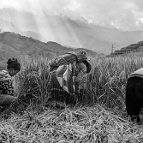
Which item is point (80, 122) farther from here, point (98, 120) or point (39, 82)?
point (39, 82)

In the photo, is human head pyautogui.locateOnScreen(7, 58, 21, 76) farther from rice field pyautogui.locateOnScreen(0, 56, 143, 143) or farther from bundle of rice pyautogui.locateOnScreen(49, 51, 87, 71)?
bundle of rice pyautogui.locateOnScreen(49, 51, 87, 71)

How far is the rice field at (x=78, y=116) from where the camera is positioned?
265 centimetres

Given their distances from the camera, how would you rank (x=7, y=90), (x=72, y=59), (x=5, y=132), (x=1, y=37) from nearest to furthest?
(x=5, y=132), (x=7, y=90), (x=72, y=59), (x=1, y=37)

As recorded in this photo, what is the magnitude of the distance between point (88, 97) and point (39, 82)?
0.80 m

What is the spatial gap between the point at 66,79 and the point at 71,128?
0.76 metres

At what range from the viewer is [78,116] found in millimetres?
3225

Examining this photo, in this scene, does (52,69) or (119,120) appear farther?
(52,69)

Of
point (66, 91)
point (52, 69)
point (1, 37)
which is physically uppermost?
point (1, 37)

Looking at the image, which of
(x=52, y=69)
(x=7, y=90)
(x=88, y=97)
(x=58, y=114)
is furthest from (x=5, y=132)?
(x=88, y=97)

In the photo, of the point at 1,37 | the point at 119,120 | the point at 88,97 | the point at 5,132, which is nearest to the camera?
the point at 5,132

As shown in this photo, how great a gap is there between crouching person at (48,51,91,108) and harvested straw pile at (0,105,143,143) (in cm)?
18

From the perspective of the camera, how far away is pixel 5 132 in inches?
105

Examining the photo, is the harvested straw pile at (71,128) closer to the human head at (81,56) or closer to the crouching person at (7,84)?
the crouching person at (7,84)

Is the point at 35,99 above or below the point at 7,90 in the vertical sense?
below
